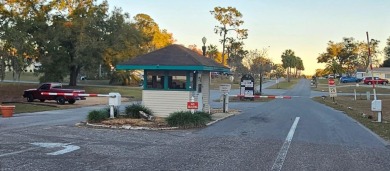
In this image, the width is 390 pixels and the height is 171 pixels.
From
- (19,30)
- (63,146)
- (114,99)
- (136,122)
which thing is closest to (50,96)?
(19,30)

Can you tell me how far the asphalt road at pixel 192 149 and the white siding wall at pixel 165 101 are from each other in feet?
11.6

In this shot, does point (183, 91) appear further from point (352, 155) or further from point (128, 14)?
point (128, 14)

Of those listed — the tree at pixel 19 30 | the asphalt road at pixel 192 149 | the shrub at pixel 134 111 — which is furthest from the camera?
the tree at pixel 19 30

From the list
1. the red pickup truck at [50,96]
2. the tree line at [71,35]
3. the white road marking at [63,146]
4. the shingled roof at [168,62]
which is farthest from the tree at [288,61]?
the white road marking at [63,146]

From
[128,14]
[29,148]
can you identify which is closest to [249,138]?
[29,148]

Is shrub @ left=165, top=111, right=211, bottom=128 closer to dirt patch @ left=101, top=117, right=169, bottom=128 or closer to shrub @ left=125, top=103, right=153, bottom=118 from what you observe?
dirt patch @ left=101, top=117, right=169, bottom=128

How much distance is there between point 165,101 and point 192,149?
822cm

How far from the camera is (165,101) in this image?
18828mm

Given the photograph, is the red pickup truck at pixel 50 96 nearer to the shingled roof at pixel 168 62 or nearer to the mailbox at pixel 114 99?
the shingled roof at pixel 168 62

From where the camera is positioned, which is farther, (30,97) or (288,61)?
(288,61)

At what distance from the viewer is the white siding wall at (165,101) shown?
61.4 feet

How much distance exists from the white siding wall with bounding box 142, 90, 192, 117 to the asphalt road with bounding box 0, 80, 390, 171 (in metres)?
3.54

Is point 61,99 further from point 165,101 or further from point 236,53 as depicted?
point 236,53

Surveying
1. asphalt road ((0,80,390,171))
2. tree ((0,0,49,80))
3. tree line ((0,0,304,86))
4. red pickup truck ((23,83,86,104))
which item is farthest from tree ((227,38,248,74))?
asphalt road ((0,80,390,171))
